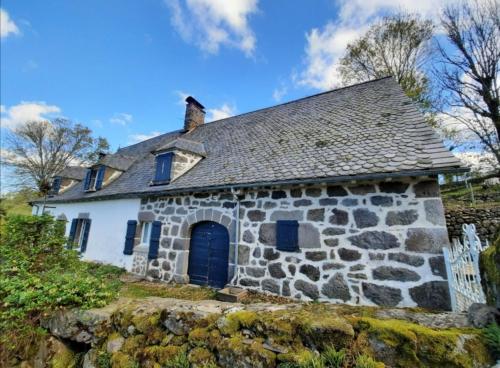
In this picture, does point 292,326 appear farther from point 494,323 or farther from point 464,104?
point 464,104

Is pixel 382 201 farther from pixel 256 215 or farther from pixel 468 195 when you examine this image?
pixel 468 195

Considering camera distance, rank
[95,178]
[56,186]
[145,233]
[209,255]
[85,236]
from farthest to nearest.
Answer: [56,186]
[95,178]
[85,236]
[145,233]
[209,255]

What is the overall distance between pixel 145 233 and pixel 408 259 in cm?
765

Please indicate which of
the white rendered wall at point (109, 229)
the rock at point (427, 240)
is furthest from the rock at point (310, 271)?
the white rendered wall at point (109, 229)

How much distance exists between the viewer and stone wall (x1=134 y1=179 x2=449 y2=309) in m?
3.93

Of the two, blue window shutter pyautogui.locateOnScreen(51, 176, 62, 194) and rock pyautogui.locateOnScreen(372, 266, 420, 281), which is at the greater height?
blue window shutter pyautogui.locateOnScreen(51, 176, 62, 194)

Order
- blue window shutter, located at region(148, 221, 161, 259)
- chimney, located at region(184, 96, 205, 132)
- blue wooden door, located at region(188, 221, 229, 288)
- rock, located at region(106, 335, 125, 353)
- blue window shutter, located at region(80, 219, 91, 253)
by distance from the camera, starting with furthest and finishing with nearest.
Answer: chimney, located at region(184, 96, 205, 132), blue window shutter, located at region(80, 219, 91, 253), blue window shutter, located at region(148, 221, 161, 259), blue wooden door, located at region(188, 221, 229, 288), rock, located at region(106, 335, 125, 353)

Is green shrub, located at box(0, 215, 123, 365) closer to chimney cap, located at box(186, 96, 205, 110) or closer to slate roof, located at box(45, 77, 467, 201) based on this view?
slate roof, located at box(45, 77, 467, 201)

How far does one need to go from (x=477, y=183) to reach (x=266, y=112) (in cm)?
1361

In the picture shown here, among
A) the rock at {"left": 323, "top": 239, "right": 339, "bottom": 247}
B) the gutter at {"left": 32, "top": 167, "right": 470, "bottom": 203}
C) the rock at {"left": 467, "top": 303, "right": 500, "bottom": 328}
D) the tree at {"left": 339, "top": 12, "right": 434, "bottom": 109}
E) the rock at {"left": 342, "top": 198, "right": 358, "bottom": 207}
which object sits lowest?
the rock at {"left": 467, "top": 303, "right": 500, "bottom": 328}

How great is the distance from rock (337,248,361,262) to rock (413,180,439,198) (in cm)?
153

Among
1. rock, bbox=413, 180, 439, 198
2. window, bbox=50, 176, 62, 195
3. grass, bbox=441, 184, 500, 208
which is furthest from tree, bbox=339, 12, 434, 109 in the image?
window, bbox=50, 176, 62, 195

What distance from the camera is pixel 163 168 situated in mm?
8195

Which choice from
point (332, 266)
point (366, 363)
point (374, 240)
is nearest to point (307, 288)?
point (332, 266)
